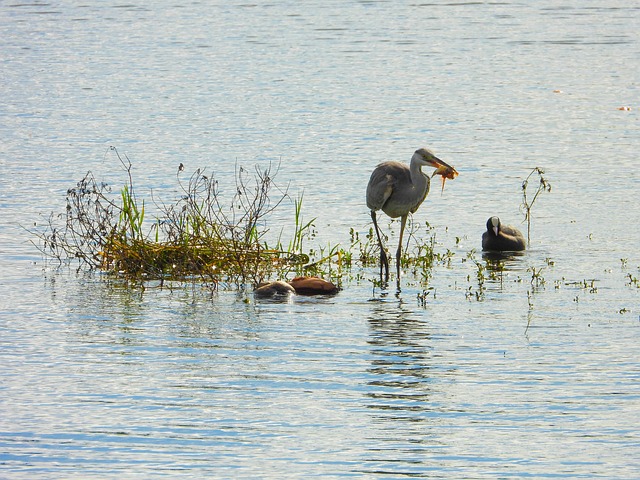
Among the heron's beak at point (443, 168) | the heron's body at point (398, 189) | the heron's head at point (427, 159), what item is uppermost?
the heron's head at point (427, 159)

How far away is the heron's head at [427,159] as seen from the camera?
49.4 ft

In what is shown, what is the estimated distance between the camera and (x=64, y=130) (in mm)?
25109

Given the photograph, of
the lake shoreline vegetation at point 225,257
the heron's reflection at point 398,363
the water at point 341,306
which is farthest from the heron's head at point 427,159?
the heron's reflection at point 398,363

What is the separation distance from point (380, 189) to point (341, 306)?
2541 mm

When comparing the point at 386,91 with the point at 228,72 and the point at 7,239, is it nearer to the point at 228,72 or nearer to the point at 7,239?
the point at 228,72

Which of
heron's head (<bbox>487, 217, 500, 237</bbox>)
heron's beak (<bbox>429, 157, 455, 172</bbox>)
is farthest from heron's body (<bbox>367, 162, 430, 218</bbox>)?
heron's head (<bbox>487, 217, 500, 237</bbox>)

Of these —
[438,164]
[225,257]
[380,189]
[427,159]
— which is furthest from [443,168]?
[225,257]

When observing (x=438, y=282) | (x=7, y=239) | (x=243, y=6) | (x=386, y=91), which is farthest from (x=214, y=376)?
(x=243, y=6)

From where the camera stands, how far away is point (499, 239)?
51.9ft

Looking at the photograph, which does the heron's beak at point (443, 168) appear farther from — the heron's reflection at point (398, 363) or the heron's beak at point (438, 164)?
the heron's reflection at point (398, 363)

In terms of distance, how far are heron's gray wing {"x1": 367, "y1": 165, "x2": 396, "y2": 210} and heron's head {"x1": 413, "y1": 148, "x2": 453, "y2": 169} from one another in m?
0.39

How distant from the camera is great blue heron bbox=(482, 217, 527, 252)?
623 inches

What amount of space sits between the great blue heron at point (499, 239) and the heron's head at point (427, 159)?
45.5 inches

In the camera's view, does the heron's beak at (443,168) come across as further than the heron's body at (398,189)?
No
